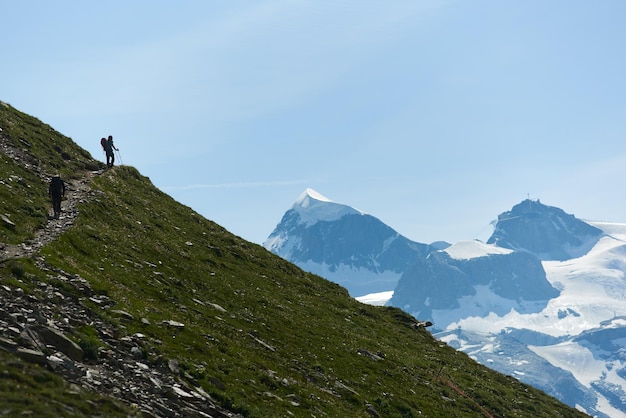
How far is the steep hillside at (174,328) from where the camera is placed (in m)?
20.2

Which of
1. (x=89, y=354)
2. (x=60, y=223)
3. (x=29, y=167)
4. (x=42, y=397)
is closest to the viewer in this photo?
(x=42, y=397)

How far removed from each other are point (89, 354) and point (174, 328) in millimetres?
7407

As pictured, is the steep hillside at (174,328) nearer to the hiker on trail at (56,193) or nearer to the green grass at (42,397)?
the green grass at (42,397)

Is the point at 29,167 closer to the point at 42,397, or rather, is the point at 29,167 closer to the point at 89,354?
the point at 89,354

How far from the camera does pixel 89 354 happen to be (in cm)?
2120

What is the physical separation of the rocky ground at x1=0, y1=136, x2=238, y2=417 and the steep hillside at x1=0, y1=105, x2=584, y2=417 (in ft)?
0.21

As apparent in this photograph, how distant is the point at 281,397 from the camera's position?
2736 centimetres

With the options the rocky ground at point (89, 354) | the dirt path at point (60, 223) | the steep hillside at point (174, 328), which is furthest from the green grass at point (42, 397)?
the dirt path at point (60, 223)

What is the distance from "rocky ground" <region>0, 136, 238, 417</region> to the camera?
19141mm

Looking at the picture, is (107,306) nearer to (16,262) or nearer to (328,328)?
(16,262)

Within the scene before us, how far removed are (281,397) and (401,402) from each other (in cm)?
1075

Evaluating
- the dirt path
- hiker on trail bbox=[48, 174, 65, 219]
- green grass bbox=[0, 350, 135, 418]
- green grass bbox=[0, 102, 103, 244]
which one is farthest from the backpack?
green grass bbox=[0, 350, 135, 418]

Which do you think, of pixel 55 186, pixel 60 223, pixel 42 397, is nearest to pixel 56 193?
pixel 55 186

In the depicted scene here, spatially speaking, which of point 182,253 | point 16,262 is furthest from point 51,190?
point 16,262
